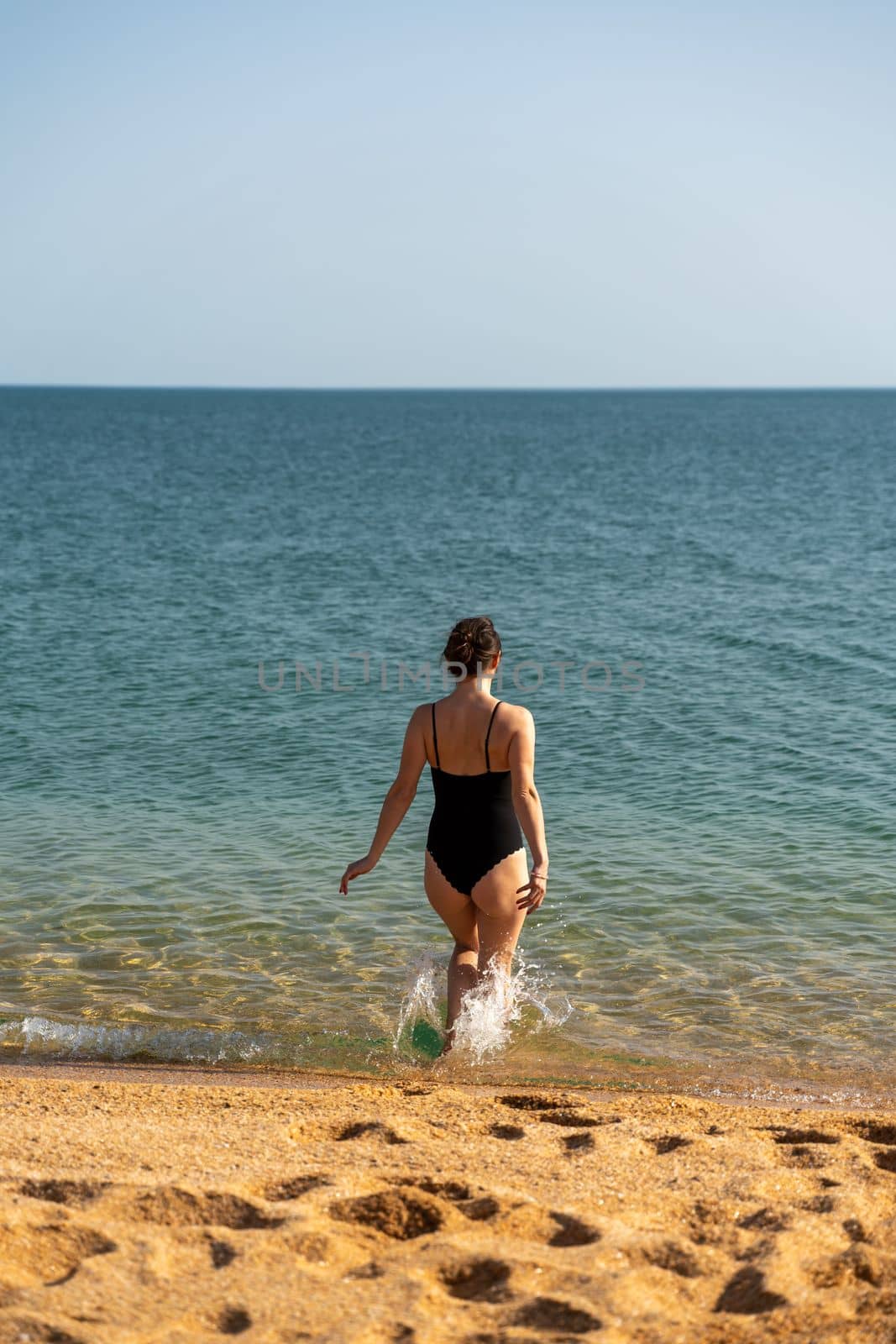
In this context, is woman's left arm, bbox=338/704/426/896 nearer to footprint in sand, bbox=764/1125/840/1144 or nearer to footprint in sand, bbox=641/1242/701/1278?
footprint in sand, bbox=764/1125/840/1144

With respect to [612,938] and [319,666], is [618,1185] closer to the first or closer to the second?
[612,938]

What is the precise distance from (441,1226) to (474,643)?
2.45 meters

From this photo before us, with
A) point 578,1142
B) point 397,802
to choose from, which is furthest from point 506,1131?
point 397,802

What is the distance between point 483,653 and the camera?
5.47 metres

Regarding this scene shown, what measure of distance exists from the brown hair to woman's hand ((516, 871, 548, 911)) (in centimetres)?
97

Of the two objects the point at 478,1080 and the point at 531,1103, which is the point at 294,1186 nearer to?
the point at 531,1103

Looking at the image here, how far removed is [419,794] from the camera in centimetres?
1161

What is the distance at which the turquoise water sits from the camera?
22.1 feet

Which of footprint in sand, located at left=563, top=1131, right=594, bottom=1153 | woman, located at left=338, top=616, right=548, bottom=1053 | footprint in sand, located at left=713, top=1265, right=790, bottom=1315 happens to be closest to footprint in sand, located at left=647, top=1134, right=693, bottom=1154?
footprint in sand, located at left=563, top=1131, right=594, bottom=1153

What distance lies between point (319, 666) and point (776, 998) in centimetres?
1035

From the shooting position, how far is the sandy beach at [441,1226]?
321cm

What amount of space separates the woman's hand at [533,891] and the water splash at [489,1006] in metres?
0.41

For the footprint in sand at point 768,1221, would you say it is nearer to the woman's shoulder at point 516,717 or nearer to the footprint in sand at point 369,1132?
the footprint in sand at point 369,1132

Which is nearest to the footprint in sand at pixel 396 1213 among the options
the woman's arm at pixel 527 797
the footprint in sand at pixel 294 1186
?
the footprint in sand at pixel 294 1186
